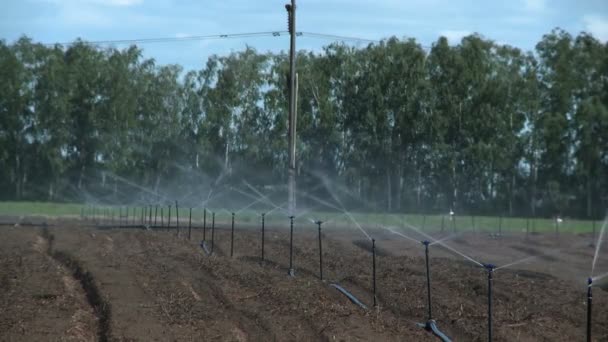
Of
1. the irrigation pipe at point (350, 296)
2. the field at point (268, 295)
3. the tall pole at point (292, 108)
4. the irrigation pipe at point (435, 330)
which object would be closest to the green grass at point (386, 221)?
the tall pole at point (292, 108)

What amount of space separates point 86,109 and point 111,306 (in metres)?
58.9

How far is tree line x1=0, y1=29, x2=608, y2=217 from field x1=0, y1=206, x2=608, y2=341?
37441 mm

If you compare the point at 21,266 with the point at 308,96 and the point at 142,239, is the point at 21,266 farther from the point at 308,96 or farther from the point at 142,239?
the point at 308,96

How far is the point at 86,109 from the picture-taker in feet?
231

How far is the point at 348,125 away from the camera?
6431 cm

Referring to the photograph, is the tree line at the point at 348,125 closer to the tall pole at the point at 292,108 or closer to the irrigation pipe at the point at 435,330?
Result: the tall pole at the point at 292,108

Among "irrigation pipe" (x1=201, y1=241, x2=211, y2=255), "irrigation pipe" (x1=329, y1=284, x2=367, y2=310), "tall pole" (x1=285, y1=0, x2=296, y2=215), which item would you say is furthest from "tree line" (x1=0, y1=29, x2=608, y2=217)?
"irrigation pipe" (x1=329, y1=284, x2=367, y2=310)

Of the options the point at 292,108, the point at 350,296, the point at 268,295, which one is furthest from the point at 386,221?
Answer: the point at 268,295

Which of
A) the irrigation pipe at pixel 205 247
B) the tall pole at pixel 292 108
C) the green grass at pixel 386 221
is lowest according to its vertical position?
the green grass at pixel 386 221

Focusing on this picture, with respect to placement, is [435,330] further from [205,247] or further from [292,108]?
[292,108]

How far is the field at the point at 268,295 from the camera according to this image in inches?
475

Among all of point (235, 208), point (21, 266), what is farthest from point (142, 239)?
point (235, 208)

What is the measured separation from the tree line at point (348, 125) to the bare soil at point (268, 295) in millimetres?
37825

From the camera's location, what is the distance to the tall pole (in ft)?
109
